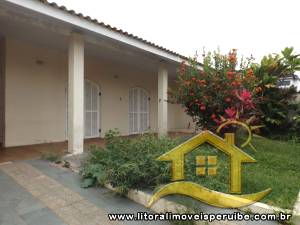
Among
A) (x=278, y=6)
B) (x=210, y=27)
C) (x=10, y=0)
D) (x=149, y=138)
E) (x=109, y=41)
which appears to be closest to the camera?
(x=10, y=0)

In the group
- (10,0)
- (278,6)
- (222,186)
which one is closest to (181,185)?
(222,186)

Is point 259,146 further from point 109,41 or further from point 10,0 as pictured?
point 10,0

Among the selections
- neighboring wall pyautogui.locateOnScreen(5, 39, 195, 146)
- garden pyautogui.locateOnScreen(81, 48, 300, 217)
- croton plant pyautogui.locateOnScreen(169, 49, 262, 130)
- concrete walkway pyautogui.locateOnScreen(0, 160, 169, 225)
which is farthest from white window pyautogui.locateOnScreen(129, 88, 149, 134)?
concrete walkway pyautogui.locateOnScreen(0, 160, 169, 225)

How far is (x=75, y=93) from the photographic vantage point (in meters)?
4.95

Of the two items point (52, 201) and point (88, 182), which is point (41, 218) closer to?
point (52, 201)

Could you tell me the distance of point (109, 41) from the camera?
584 centimetres

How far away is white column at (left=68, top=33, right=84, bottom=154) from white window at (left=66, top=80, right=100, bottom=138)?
269 centimetres

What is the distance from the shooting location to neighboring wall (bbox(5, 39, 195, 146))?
238 inches

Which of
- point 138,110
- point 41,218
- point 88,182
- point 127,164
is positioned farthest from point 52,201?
point 138,110

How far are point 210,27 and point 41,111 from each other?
11.2m

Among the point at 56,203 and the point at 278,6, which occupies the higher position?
the point at 278,6

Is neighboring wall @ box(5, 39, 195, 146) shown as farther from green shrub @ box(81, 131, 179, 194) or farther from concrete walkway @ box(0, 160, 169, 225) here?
green shrub @ box(81, 131, 179, 194)

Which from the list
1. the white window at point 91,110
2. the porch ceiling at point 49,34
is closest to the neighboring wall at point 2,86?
the porch ceiling at point 49,34

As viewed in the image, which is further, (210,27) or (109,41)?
(210,27)
